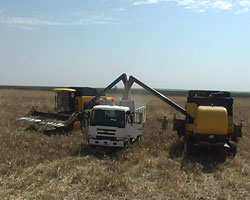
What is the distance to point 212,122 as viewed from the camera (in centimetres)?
1460

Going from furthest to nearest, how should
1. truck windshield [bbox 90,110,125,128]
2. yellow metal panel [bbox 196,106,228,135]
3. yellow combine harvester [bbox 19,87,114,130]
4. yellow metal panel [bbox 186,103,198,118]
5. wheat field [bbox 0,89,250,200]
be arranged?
yellow combine harvester [bbox 19,87,114,130] → yellow metal panel [bbox 186,103,198,118] → truck windshield [bbox 90,110,125,128] → yellow metal panel [bbox 196,106,228,135] → wheat field [bbox 0,89,250,200]

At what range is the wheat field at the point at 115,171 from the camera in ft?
31.4

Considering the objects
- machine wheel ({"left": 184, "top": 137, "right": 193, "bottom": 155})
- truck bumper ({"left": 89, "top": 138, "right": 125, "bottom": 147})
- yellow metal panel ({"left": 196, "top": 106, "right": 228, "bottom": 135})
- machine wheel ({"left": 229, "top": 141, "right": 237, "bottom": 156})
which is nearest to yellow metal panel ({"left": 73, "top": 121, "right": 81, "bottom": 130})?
truck bumper ({"left": 89, "top": 138, "right": 125, "bottom": 147})

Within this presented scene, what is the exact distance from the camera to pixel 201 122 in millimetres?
14711

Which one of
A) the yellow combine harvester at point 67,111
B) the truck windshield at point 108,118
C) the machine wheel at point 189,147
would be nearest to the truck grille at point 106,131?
the truck windshield at point 108,118

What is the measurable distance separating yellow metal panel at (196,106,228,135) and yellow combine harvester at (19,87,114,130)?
5.87 meters

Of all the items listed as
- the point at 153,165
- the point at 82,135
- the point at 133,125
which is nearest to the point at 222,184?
the point at 153,165

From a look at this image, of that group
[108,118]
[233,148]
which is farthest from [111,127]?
[233,148]

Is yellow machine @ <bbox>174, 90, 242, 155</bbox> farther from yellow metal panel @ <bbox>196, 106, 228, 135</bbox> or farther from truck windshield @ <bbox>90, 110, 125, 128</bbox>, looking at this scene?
truck windshield @ <bbox>90, 110, 125, 128</bbox>

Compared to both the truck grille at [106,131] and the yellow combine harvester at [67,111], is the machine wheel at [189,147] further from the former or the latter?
the yellow combine harvester at [67,111]

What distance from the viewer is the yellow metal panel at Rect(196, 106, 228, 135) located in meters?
14.6

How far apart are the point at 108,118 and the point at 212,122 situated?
448 centimetres

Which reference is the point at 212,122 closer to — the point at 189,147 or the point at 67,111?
the point at 189,147

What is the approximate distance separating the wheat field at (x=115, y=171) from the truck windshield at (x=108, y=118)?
120cm
